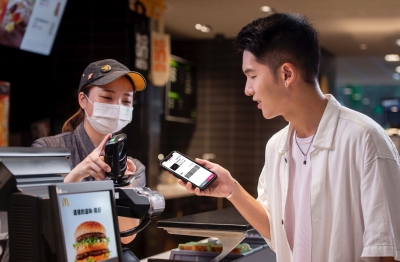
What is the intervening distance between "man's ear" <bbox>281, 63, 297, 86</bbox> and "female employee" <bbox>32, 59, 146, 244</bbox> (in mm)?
730

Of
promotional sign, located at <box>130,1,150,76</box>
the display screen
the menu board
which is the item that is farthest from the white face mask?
the menu board

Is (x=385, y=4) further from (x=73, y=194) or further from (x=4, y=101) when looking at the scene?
(x=73, y=194)

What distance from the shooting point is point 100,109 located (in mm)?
2512

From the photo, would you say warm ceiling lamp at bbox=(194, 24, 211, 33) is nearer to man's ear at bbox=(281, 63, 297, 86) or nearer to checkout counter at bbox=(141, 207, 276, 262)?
checkout counter at bbox=(141, 207, 276, 262)

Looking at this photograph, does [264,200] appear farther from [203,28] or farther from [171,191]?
[203,28]

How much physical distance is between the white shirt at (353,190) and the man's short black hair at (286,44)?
0.15 meters

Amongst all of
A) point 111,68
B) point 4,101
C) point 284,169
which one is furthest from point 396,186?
point 4,101

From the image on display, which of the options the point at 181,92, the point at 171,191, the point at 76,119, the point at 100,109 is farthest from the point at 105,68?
the point at 181,92

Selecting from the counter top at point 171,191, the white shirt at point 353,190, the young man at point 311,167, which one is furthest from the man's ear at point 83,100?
the counter top at point 171,191

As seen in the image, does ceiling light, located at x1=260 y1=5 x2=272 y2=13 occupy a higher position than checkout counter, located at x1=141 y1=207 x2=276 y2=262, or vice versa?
ceiling light, located at x1=260 y1=5 x2=272 y2=13

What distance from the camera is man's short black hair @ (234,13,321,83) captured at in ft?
6.61

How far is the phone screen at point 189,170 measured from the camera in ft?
6.89

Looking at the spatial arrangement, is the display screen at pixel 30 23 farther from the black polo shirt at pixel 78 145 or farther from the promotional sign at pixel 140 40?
the black polo shirt at pixel 78 145

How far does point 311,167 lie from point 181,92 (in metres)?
6.10
